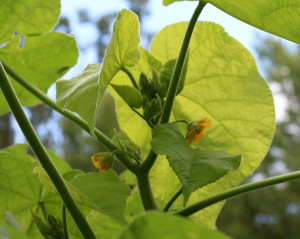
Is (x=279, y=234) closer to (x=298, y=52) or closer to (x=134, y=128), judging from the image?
(x=298, y=52)

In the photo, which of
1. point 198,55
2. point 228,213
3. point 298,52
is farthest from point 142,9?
point 198,55

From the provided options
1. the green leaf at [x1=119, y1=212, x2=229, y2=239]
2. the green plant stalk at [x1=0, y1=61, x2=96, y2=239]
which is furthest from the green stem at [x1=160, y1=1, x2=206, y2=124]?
the green leaf at [x1=119, y1=212, x2=229, y2=239]

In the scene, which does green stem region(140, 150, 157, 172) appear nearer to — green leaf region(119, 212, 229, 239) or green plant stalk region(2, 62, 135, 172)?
green plant stalk region(2, 62, 135, 172)

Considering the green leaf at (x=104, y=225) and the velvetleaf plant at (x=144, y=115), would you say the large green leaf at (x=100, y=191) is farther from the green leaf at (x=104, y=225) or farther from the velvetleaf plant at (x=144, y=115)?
the green leaf at (x=104, y=225)

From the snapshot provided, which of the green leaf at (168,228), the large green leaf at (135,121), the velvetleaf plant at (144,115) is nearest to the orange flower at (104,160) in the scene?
the velvetleaf plant at (144,115)

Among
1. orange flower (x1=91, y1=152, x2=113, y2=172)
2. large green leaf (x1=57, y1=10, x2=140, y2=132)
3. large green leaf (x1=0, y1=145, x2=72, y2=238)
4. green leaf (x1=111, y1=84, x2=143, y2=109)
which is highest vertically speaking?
large green leaf (x1=57, y1=10, x2=140, y2=132)

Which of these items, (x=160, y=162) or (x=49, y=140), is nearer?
(x=160, y=162)
